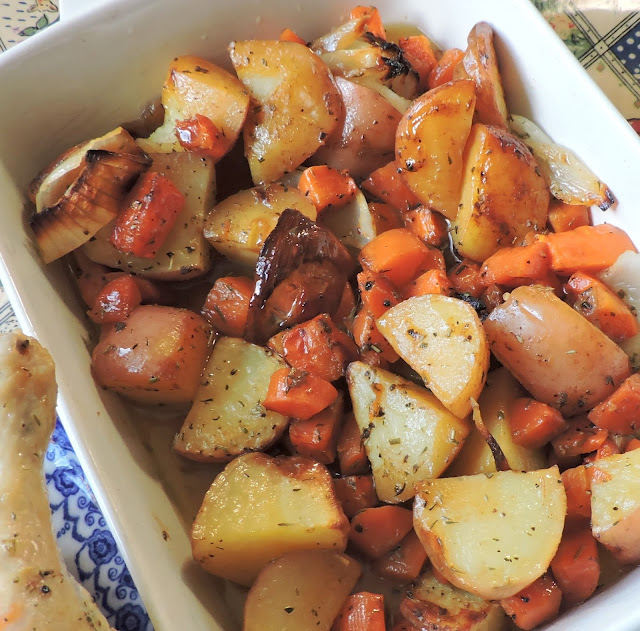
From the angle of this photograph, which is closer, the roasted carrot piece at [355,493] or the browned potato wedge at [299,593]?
the browned potato wedge at [299,593]

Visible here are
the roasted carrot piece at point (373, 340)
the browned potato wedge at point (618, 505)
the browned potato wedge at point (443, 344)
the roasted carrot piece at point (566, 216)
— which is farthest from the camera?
the roasted carrot piece at point (566, 216)

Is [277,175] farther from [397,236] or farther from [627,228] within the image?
[627,228]

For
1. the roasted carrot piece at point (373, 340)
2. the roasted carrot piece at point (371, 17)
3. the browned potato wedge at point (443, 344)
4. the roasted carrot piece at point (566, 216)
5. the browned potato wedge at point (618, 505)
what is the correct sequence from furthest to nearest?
the roasted carrot piece at point (371, 17)
the roasted carrot piece at point (566, 216)
the roasted carrot piece at point (373, 340)
the browned potato wedge at point (443, 344)
the browned potato wedge at point (618, 505)

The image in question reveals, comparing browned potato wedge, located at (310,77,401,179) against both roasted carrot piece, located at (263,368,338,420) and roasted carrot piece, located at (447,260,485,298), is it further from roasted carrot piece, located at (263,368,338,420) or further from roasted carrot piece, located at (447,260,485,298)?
roasted carrot piece, located at (263,368,338,420)

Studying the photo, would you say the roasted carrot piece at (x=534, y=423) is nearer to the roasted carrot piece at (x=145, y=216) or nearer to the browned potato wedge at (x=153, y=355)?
the browned potato wedge at (x=153, y=355)

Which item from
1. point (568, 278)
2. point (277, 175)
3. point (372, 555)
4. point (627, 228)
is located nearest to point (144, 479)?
point (372, 555)

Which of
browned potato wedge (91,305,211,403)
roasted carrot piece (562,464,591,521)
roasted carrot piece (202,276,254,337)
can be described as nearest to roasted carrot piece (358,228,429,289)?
roasted carrot piece (202,276,254,337)

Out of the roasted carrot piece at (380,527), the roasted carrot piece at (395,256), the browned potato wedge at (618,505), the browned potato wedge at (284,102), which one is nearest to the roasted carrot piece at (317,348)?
the roasted carrot piece at (395,256)
